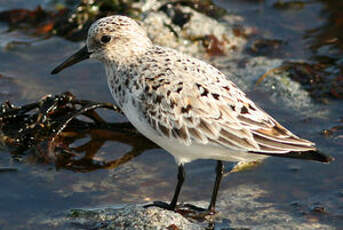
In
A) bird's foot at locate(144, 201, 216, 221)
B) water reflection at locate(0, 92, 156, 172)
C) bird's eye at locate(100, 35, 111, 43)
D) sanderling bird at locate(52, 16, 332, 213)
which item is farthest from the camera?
water reflection at locate(0, 92, 156, 172)

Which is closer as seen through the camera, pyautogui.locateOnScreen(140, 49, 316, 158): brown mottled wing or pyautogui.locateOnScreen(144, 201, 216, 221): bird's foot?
pyautogui.locateOnScreen(140, 49, 316, 158): brown mottled wing

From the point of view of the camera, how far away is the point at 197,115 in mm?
4848

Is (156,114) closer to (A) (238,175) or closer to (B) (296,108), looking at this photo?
(A) (238,175)

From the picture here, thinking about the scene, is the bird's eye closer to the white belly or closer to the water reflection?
the white belly

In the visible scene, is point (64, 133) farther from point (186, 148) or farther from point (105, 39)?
point (186, 148)

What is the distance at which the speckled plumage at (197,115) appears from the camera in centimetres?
484

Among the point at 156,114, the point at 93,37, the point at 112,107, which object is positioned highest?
the point at 93,37

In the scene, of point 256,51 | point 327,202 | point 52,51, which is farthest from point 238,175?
point 52,51

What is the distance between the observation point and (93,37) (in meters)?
5.48

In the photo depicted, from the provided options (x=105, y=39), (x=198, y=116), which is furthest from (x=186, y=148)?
(x=105, y=39)

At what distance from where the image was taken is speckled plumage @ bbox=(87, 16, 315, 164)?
4.84 m

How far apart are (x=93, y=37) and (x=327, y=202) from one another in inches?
99.1

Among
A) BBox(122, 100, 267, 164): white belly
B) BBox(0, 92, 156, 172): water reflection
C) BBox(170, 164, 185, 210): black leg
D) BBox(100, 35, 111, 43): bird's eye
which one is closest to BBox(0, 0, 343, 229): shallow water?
BBox(0, 92, 156, 172): water reflection

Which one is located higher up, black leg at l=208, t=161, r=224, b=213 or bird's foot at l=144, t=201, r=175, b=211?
black leg at l=208, t=161, r=224, b=213
